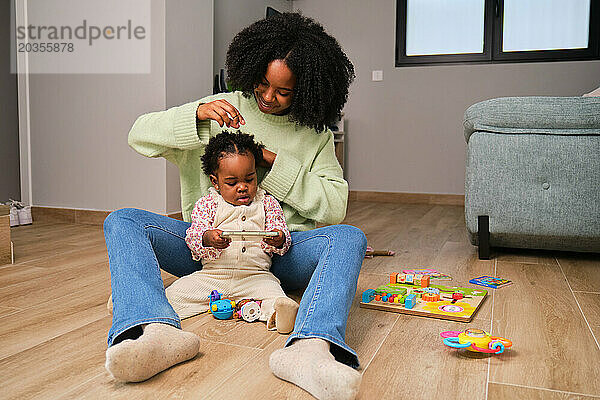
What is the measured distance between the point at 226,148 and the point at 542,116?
4.40ft

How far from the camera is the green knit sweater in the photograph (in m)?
1.42

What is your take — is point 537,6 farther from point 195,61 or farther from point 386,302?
point 386,302

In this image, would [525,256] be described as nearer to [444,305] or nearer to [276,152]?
[444,305]

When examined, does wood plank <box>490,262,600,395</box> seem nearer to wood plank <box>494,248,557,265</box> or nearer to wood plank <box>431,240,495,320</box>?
wood plank <box>431,240,495,320</box>

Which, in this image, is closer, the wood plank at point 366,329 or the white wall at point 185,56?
the wood plank at point 366,329

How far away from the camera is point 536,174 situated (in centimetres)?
215

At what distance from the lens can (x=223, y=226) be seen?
55.1 inches

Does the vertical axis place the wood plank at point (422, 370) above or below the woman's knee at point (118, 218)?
below

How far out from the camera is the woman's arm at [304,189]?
144 cm

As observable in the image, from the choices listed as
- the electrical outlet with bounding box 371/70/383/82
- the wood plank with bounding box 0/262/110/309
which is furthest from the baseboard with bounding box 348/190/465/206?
the wood plank with bounding box 0/262/110/309

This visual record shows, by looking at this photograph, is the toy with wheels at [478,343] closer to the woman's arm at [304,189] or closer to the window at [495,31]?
the woman's arm at [304,189]

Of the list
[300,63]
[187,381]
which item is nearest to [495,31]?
[300,63]

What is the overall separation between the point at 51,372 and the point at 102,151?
221 cm

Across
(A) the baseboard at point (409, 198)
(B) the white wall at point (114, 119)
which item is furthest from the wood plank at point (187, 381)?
(A) the baseboard at point (409, 198)
